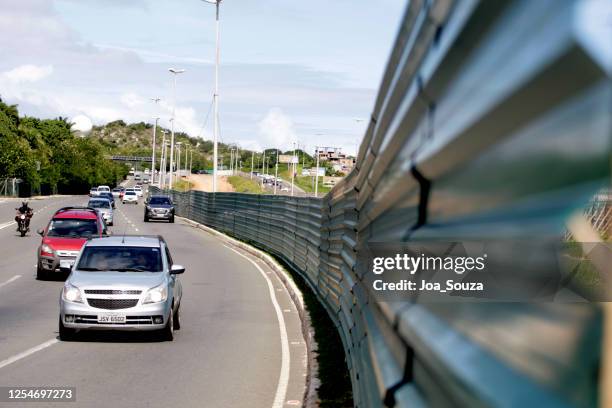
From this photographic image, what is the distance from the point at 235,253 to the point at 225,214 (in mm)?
12301

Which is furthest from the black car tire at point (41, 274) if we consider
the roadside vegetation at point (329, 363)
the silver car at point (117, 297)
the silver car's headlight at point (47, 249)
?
the roadside vegetation at point (329, 363)

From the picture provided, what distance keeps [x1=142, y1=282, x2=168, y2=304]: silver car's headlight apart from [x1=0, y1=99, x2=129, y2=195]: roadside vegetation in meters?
95.9

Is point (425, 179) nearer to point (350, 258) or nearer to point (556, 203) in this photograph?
point (556, 203)

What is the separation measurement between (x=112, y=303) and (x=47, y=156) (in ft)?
442

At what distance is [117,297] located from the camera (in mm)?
14078

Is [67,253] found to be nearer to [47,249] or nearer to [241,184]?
[47,249]

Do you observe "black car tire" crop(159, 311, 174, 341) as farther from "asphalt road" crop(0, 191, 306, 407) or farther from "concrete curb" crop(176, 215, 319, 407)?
"concrete curb" crop(176, 215, 319, 407)

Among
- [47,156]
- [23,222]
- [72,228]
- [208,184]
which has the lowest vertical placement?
[208,184]

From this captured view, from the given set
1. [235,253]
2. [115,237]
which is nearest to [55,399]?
[115,237]

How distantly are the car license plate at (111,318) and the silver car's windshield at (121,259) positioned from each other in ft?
4.19

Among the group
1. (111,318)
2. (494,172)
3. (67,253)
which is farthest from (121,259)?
(494,172)

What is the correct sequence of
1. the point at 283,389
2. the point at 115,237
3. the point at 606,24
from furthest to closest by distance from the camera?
the point at 115,237 < the point at 283,389 < the point at 606,24

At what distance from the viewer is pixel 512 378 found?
1.45 metres

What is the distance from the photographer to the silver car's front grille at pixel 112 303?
14.0 meters
